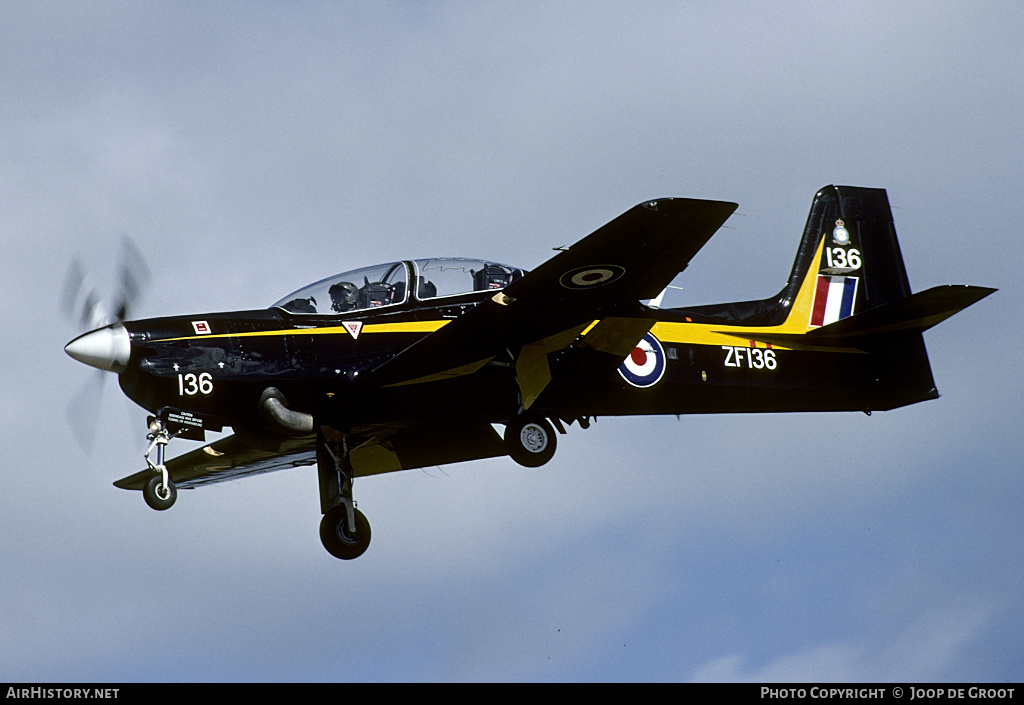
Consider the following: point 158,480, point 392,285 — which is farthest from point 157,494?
point 392,285

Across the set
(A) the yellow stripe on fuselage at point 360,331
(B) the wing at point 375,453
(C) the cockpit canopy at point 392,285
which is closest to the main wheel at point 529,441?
(B) the wing at point 375,453

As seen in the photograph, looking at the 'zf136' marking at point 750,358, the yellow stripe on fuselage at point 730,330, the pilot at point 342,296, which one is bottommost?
the 'zf136' marking at point 750,358

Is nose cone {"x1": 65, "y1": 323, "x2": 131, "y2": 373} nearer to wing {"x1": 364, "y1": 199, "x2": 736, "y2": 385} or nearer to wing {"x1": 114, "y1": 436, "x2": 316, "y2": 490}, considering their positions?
wing {"x1": 364, "y1": 199, "x2": 736, "y2": 385}

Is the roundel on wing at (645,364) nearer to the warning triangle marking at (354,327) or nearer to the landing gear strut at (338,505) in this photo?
the warning triangle marking at (354,327)

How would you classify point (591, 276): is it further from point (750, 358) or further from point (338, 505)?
point (338, 505)

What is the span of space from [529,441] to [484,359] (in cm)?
116

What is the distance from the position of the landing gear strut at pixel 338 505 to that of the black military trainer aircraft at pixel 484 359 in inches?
0.8

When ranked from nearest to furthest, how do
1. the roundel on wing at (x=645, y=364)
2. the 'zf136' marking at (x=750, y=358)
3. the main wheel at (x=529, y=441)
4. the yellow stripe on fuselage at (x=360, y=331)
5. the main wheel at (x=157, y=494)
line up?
the main wheel at (x=157, y=494) → the yellow stripe on fuselage at (x=360, y=331) → the main wheel at (x=529, y=441) → the roundel on wing at (x=645, y=364) → the 'zf136' marking at (x=750, y=358)

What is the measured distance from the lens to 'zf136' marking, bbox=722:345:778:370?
54.8 feet

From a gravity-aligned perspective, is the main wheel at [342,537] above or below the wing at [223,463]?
below

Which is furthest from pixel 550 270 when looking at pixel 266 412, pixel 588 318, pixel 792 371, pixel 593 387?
pixel 792 371

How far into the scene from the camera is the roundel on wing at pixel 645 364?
1611 centimetres

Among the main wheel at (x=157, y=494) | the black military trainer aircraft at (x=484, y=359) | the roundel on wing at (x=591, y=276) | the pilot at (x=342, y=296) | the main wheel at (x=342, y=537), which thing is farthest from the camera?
the main wheel at (x=342, y=537)

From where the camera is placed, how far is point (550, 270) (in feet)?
45.1
